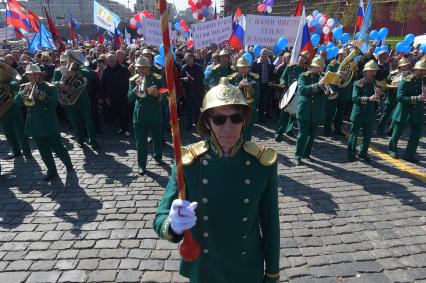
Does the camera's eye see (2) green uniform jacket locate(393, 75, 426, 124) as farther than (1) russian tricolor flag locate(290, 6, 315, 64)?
No

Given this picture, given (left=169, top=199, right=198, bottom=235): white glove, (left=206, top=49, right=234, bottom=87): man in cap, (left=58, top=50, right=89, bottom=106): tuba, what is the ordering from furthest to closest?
(left=206, top=49, right=234, bottom=87): man in cap < (left=58, top=50, right=89, bottom=106): tuba < (left=169, top=199, right=198, bottom=235): white glove

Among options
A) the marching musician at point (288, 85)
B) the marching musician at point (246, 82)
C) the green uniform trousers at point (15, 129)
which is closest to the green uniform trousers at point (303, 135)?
the marching musician at point (246, 82)

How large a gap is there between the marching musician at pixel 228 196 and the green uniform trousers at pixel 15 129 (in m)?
7.15

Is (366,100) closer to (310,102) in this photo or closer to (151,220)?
(310,102)

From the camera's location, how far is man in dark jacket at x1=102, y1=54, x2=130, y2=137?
9.09 metres

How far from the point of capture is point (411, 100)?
709cm

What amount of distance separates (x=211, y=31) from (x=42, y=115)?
238 inches

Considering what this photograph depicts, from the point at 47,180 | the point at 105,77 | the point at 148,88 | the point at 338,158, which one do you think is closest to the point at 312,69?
the point at 338,158

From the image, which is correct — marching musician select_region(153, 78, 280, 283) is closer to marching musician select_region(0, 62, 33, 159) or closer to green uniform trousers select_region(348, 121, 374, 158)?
green uniform trousers select_region(348, 121, 374, 158)

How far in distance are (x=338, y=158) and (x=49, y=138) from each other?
661cm

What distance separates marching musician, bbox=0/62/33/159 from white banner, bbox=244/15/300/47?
6359 millimetres

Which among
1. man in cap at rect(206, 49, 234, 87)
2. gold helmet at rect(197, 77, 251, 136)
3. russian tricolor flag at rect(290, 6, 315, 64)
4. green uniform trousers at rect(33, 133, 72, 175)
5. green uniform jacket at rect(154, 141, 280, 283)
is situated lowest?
green uniform trousers at rect(33, 133, 72, 175)

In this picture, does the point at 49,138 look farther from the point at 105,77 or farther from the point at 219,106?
the point at 219,106

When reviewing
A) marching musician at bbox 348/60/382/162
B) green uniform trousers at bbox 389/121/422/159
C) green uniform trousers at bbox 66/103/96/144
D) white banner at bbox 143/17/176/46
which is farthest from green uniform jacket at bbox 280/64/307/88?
green uniform trousers at bbox 66/103/96/144
